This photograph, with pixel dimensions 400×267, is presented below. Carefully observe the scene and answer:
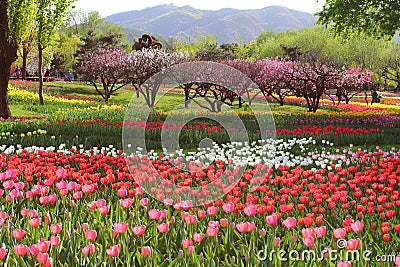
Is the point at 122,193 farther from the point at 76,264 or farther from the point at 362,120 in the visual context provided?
the point at 362,120

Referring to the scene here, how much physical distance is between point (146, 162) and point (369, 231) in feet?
11.3

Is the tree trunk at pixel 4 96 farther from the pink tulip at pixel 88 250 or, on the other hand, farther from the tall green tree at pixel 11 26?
the pink tulip at pixel 88 250

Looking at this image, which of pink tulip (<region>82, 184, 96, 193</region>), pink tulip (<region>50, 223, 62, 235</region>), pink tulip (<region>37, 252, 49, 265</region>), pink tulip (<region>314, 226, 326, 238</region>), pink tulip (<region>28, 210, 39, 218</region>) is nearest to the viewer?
pink tulip (<region>37, 252, 49, 265</region>)

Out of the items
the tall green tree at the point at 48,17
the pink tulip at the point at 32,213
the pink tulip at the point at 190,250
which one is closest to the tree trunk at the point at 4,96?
the tall green tree at the point at 48,17

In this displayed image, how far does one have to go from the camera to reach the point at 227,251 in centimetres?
326

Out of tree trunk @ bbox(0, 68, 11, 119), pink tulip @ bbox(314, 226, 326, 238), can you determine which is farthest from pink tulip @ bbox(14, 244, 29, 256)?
tree trunk @ bbox(0, 68, 11, 119)

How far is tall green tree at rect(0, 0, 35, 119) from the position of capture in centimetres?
1481

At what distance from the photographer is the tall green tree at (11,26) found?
1481cm

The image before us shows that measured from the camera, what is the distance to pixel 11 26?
1491 centimetres

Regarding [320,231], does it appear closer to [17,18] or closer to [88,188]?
[88,188]

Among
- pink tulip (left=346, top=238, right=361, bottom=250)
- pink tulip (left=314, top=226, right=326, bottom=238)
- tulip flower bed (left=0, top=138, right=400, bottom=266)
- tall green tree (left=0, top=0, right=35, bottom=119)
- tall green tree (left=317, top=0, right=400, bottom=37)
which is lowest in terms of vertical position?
tulip flower bed (left=0, top=138, right=400, bottom=266)

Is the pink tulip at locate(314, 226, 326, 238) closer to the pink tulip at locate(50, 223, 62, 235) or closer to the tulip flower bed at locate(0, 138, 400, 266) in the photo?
the tulip flower bed at locate(0, 138, 400, 266)

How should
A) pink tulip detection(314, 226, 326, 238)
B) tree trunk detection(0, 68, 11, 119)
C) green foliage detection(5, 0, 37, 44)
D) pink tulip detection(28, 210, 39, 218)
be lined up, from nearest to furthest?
pink tulip detection(314, 226, 326, 238), pink tulip detection(28, 210, 39, 218), green foliage detection(5, 0, 37, 44), tree trunk detection(0, 68, 11, 119)

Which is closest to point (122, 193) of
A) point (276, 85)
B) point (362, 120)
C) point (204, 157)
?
point (204, 157)
